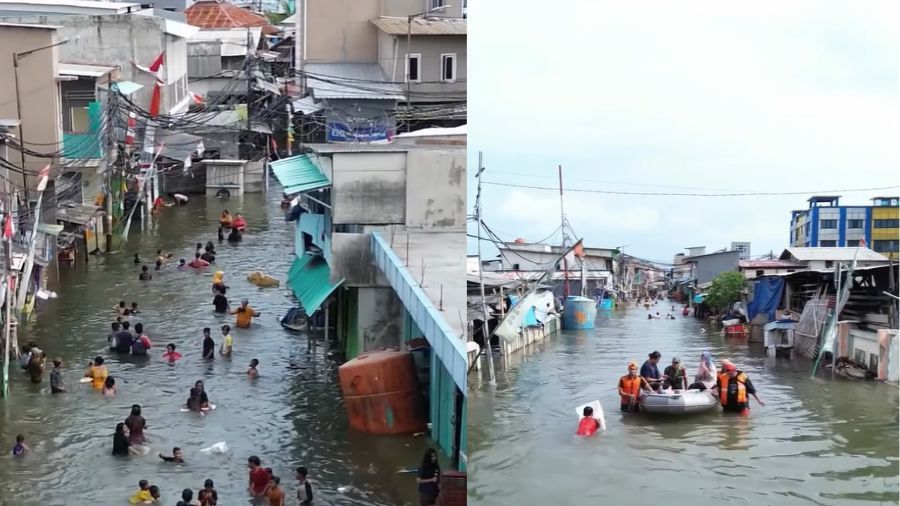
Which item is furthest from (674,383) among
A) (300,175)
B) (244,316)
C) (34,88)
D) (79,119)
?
(79,119)

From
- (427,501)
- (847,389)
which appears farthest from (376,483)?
(847,389)

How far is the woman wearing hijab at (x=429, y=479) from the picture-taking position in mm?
6621

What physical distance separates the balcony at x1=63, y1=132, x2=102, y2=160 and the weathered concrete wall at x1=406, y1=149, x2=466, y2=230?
7.94 meters

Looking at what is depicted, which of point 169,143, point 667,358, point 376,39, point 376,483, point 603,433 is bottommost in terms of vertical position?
point 376,483

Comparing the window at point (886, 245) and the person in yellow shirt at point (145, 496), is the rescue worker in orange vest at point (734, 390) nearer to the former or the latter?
the window at point (886, 245)

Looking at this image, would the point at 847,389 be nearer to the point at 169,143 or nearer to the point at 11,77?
the point at 11,77

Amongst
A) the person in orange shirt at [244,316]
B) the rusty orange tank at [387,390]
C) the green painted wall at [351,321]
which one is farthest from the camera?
the person in orange shirt at [244,316]

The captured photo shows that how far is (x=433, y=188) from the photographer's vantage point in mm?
9969

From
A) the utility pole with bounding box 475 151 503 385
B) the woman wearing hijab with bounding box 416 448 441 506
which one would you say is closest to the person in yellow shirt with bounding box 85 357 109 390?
the woman wearing hijab with bounding box 416 448 441 506

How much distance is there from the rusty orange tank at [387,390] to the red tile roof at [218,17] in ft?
68.5

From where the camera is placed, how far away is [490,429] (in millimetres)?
3506

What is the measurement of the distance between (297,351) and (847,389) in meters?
8.66

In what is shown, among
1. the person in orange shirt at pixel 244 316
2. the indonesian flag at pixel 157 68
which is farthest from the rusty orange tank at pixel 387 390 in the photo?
the indonesian flag at pixel 157 68

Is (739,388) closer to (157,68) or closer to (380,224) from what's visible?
(380,224)
